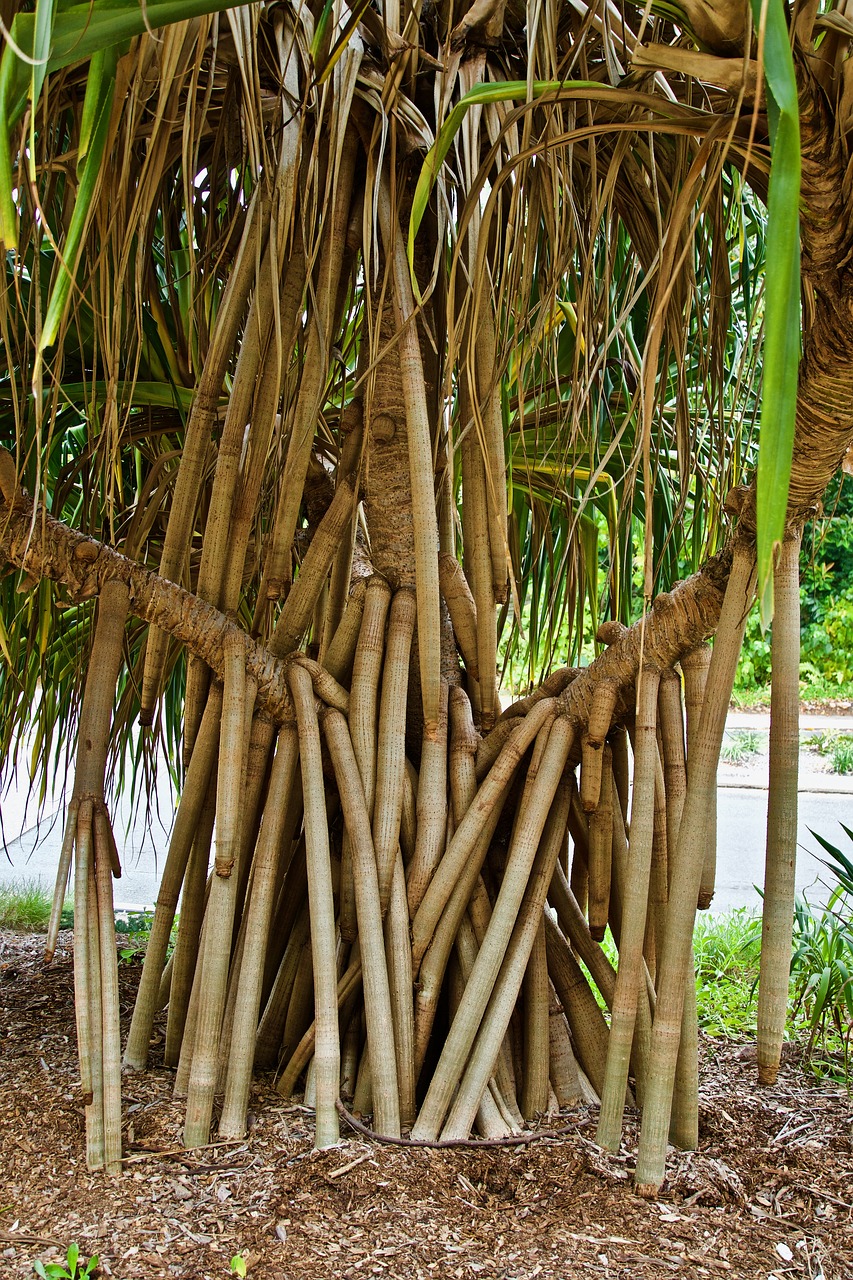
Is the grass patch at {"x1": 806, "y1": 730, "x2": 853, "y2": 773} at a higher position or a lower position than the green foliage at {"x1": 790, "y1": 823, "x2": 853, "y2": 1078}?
higher

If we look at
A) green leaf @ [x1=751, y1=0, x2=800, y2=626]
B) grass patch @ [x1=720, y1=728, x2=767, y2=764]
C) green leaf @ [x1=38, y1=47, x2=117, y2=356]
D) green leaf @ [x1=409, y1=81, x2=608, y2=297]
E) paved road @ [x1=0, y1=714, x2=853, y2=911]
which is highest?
green leaf @ [x1=409, y1=81, x2=608, y2=297]

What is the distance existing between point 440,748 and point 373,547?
1.18 ft

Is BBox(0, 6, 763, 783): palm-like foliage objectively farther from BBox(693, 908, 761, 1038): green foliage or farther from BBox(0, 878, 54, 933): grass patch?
BBox(0, 878, 54, 933): grass patch

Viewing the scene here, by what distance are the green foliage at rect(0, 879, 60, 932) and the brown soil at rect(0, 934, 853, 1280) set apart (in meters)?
1.55

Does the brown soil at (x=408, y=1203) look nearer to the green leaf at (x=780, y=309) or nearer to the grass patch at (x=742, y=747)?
the green leaf at (x=780, y=309)

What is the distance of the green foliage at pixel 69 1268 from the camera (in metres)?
1.07

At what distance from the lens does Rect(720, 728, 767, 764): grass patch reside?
6645 mm

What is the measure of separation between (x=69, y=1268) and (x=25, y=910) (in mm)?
2132

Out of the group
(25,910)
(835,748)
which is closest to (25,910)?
(25,910)

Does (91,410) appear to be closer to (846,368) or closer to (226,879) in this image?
(226,879)

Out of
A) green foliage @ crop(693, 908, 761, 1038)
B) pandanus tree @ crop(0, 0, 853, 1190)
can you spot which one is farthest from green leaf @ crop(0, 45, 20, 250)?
green foliage @ crop(693, 908, 761, 1038)

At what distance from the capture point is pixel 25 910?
305 centimetres

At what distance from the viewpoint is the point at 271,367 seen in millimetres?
1416

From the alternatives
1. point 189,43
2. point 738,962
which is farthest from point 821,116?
point 738,962
